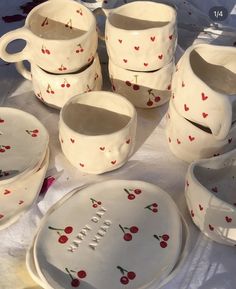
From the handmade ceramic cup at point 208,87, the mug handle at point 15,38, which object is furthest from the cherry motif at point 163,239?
the mug handle at point 15,38

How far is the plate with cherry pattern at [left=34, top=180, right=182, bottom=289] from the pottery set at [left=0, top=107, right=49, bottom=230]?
Result: 30 millimetres

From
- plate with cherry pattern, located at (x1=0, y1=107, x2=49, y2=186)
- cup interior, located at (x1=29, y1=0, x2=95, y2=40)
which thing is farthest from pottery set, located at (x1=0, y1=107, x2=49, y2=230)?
cup interior, located at (x1=29, y1=0, x2=95, y2=40)

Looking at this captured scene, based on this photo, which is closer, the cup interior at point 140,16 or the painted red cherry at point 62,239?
the painted red cherry at point 62,239

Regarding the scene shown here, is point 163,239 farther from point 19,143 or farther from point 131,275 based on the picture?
point 19,143

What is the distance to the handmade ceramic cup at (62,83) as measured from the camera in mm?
525

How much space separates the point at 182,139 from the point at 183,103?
0.04m

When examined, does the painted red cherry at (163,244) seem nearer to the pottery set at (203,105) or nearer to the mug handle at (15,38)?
the pottery set at (203,105)

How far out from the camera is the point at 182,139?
1.61ft

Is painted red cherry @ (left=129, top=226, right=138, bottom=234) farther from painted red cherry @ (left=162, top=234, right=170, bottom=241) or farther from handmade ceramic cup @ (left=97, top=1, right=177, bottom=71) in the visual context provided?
handmade ceramic cup @ (left=97, top=1, right=177, bottom=71)

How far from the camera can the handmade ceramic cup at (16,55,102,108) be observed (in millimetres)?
525

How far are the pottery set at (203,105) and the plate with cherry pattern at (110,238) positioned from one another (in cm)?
6

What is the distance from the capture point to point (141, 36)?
49 centimetres

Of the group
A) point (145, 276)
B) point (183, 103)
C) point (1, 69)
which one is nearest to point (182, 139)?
point (183, 103)

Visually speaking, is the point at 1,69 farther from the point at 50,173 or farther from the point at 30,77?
the point at 50,173
